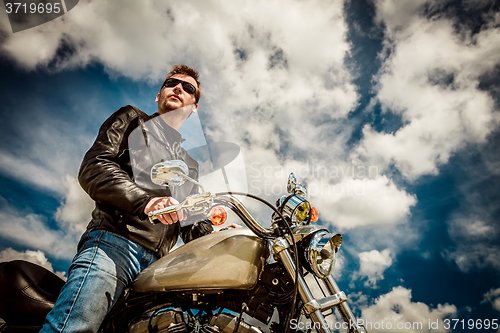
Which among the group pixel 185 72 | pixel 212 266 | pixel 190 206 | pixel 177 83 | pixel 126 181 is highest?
pixel 185 72

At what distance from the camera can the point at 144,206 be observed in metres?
1.48

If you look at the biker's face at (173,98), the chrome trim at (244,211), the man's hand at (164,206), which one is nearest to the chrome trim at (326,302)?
the chrome trim at (244,211)

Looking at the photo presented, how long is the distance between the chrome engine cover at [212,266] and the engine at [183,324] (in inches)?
6.2

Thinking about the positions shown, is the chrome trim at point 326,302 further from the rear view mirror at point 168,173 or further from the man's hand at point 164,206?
the rear view mirror at point 168,173

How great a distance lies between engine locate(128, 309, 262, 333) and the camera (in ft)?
4.49

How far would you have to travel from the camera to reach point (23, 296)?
171 centimetres

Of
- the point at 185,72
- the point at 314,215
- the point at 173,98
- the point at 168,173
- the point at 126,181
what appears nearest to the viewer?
the point at 168,173

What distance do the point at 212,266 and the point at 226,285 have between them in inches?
5.2

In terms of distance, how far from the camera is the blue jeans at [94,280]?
1.38 meters

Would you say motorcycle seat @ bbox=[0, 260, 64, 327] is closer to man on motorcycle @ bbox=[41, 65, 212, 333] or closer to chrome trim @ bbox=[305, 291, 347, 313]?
man on motorcycle @ bbox=[41, 65, 212, 333]

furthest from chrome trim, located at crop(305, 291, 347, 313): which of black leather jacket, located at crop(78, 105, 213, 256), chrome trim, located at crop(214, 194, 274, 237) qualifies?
black leather jacket, located at crop(78, 105, 213, 256)

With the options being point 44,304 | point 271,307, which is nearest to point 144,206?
point 271,307

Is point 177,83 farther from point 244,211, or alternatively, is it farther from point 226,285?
point 226,285

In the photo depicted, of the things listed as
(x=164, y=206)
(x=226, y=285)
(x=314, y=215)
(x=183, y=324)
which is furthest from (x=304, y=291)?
(x=164, y=206)
